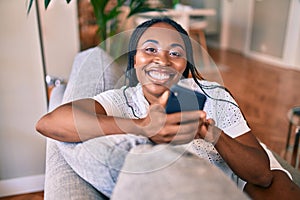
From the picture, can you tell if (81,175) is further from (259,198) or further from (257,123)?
(257,123)

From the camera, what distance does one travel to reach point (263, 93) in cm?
354

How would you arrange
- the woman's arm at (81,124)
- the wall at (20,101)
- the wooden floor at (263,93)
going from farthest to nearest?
the wooden floor at (263,93), the wall at (20,101), the woman's arm at (81,124)

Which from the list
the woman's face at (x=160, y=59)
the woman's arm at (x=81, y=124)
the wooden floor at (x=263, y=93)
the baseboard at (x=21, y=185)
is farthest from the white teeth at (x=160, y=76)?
the baseboard at (x=21, y=185)

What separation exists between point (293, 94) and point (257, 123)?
105 cm

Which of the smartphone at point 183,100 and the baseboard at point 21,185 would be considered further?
the baseboard at point 21,185

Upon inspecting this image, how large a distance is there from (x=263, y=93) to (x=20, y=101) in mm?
2751

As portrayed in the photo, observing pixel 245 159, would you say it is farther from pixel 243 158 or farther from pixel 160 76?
pixel 160 76

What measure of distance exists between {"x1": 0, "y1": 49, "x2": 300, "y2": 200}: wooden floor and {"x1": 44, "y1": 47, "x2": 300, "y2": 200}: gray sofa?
2.35 feet

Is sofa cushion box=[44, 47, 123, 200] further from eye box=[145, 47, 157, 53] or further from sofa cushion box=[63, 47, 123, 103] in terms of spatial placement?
eye box=[145, 47, 157, 53]

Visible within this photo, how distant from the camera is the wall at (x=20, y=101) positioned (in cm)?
153

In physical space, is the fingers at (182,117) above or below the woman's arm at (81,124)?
above

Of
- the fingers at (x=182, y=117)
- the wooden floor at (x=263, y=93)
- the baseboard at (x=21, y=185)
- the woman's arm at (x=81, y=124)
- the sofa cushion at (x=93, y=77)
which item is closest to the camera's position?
the fingers at (x=182, y=117)

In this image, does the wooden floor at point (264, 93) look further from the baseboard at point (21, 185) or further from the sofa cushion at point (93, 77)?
the baseboard at point (21, 185)

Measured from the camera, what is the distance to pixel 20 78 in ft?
5.28
